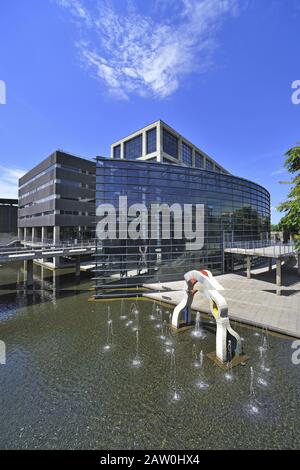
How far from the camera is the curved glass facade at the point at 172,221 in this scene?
821 inches

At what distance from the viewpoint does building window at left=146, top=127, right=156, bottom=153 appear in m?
38.3

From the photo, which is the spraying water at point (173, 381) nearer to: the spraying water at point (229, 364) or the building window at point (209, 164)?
the spraying water at point (229, 364)

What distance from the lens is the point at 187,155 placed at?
4581 centimetres

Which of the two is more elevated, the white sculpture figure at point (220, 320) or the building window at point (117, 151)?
the building window at point (117, 151)

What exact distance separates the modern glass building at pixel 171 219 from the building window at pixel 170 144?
1536 centimetres

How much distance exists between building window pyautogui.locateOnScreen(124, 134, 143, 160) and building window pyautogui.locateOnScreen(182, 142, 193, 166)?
9.65 m

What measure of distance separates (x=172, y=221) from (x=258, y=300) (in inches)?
453

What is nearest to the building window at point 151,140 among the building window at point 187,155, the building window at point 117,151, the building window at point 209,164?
the building window at point 187,155

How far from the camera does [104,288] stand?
68.1 ft

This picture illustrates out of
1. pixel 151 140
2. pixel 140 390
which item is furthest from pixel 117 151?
pixel 140 390

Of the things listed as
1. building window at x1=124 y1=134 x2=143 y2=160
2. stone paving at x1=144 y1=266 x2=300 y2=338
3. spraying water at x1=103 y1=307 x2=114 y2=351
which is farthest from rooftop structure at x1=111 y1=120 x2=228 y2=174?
spraying water at x1=103 y1=307 x2=114 y2=351

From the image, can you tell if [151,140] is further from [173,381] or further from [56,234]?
[173,381]

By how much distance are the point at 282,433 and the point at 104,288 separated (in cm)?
1694
